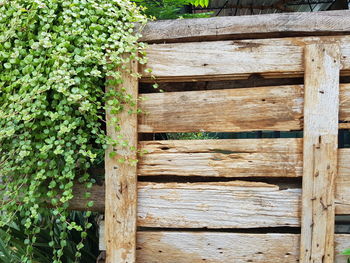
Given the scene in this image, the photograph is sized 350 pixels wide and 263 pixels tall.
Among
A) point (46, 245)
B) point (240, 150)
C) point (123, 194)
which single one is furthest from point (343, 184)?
point (46, 245)

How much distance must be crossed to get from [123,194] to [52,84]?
2.36 feet

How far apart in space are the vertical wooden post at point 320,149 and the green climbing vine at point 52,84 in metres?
0.97

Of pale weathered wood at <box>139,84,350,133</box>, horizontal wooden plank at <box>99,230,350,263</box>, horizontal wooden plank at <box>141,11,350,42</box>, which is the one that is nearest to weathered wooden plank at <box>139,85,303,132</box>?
pale weathered wood at <box>139,84,350,133</box>

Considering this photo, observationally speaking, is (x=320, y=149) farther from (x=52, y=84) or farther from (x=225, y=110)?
(x=52, y=84)

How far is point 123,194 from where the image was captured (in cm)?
168

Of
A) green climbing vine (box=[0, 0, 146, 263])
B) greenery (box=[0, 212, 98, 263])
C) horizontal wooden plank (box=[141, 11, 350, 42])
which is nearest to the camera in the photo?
green climbing vine (box=[0, 0, 146, 263])

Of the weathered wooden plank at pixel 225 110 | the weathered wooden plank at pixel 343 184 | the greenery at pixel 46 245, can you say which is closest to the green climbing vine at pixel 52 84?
the weathered wooden plank at pixel 225 110

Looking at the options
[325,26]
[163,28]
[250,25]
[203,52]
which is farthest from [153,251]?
[325,26]

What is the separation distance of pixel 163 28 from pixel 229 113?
0.63 metres

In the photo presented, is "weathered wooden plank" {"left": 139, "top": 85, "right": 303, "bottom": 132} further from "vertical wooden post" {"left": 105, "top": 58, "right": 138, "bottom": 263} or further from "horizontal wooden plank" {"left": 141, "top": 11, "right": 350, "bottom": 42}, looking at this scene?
"horizontal wooden plank" {"left": 141, "top": 11, "right": 350, "bottom": 42}

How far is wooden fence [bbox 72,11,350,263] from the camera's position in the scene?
158 centimetres

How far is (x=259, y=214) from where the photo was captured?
5.42 feet

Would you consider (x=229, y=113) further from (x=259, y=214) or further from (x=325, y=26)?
(x=325, y=26)

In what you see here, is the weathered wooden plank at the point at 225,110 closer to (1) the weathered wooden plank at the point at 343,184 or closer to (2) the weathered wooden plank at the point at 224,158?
(2) the weathered wooden plank at the point at 224,158
